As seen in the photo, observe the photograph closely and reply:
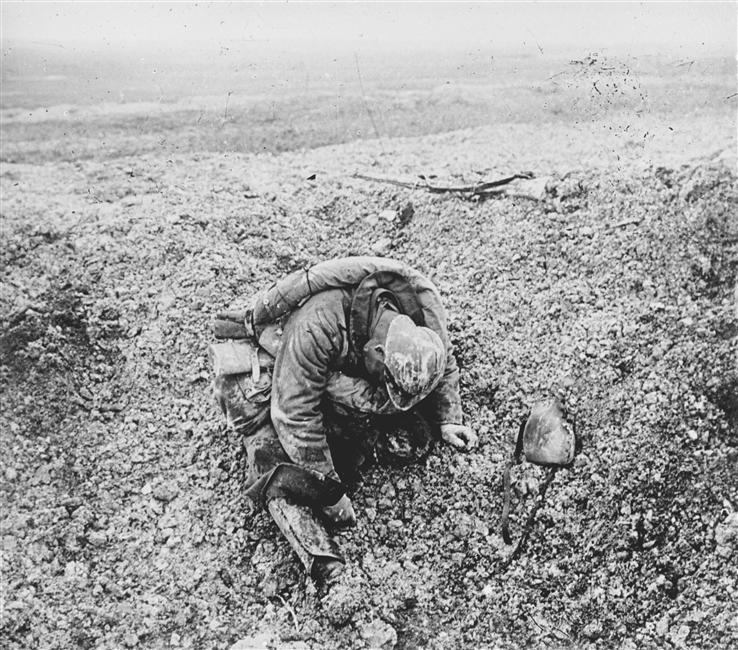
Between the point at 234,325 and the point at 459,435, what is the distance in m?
1.33

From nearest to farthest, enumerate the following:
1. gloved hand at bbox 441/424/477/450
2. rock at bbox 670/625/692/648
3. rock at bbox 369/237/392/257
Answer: rock at bbox 670/625/692/648 → gloved hand at bbox 441/424/477/450 → rock at bbox 369/237/392/257

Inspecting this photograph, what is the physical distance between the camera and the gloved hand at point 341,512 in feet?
11.7

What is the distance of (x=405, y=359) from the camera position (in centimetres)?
322

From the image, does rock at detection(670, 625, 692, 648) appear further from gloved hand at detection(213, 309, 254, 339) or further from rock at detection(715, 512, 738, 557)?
gloved hand at detection(213, 309, 254, 339)

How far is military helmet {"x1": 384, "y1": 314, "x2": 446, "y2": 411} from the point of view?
323cm

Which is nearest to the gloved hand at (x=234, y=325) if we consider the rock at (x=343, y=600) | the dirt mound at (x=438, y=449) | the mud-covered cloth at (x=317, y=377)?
the mud-covered cloth at (x=317, y=377)

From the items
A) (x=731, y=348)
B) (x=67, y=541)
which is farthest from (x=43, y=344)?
(x=731, y=348)

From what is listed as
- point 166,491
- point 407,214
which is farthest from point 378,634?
point 407,214

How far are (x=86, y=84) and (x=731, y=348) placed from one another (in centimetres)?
1567

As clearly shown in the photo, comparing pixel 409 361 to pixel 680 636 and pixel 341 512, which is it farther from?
pixel 680 636

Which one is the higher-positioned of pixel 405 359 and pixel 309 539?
pixel 405 359

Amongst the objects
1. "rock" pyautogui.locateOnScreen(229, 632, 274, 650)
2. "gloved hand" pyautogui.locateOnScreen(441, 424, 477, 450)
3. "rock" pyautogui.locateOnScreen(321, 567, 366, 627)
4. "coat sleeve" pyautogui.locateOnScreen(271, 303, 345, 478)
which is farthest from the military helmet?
"rock" pyautogui.locateOnScreen(229, 632, 274, 650)

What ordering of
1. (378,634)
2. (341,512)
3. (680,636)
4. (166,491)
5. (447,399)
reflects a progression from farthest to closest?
1. (166,491)
2. (447,399)
3. (341,512)
4. (378,634)
5. (680,636)

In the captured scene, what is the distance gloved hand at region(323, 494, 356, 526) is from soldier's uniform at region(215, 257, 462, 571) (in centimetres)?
6
